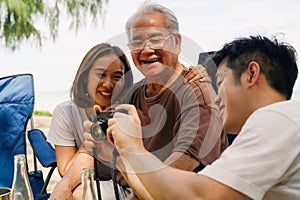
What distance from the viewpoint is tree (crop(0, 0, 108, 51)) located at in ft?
10.7

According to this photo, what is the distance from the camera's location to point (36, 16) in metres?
3.40

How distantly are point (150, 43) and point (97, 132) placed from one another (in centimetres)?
47

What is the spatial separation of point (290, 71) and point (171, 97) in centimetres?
55

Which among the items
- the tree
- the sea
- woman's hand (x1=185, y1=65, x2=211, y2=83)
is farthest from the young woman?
the tree

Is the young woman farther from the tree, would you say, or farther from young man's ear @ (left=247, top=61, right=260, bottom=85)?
the tree

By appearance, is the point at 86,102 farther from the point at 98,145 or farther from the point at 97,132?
the point at 97,132

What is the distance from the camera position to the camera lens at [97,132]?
1239mm

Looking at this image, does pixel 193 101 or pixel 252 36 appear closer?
pixel 252 36

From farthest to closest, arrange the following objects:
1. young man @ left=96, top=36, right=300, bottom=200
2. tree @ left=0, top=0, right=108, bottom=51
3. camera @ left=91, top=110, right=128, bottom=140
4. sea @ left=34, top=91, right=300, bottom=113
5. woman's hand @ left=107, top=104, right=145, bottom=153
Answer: tree @ left=0, top=0, right=108, bottom=51 < sea @ left=34, top=91, right=300, bottom=113 < camera @ left=91, top=110, right=128, bottom=140 < woman's hand @ left=107, top=104, right=145, bottom=153 < young man @ left=96, top=36, right=300, bottom=200

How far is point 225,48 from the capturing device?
1191 mm

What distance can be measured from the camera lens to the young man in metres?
0.18

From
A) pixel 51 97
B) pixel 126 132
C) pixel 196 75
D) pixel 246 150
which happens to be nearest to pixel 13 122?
pixel 51 97

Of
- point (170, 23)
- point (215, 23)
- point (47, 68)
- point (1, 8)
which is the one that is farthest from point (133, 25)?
point (1, 8)

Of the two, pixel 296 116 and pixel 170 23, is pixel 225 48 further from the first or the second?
pixel 170 23
